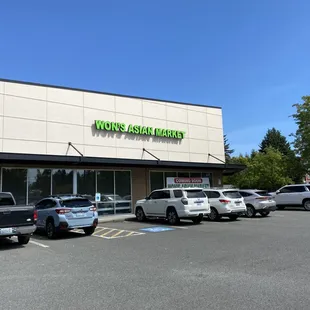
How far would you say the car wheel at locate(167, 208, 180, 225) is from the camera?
17.0m

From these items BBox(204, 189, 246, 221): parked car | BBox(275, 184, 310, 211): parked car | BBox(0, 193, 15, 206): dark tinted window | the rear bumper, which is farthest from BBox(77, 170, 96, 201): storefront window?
BBox(275, 184, 310, 211): parked car

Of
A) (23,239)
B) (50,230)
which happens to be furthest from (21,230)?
(50,230)

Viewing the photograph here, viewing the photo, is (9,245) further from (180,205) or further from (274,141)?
(274,141)

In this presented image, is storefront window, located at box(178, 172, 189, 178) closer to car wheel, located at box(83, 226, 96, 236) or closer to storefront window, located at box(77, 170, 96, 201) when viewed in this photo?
storefront window, located at box(77, 170, 96, 201)

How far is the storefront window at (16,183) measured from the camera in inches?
725

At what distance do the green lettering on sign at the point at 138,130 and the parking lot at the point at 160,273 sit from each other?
417 inches

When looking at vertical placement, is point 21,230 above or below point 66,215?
below

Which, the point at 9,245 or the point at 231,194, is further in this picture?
the point at 231,194

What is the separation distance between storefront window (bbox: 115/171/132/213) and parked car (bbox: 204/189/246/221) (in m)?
6.09

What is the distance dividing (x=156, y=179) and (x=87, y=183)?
5.52 metres

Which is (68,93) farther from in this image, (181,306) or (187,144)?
(181,306)

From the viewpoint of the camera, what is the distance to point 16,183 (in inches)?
735

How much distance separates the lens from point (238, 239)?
1180 cm

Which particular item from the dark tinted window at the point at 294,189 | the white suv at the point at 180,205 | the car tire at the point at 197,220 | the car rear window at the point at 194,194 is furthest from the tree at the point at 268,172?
the white suv at the point at 180,205
